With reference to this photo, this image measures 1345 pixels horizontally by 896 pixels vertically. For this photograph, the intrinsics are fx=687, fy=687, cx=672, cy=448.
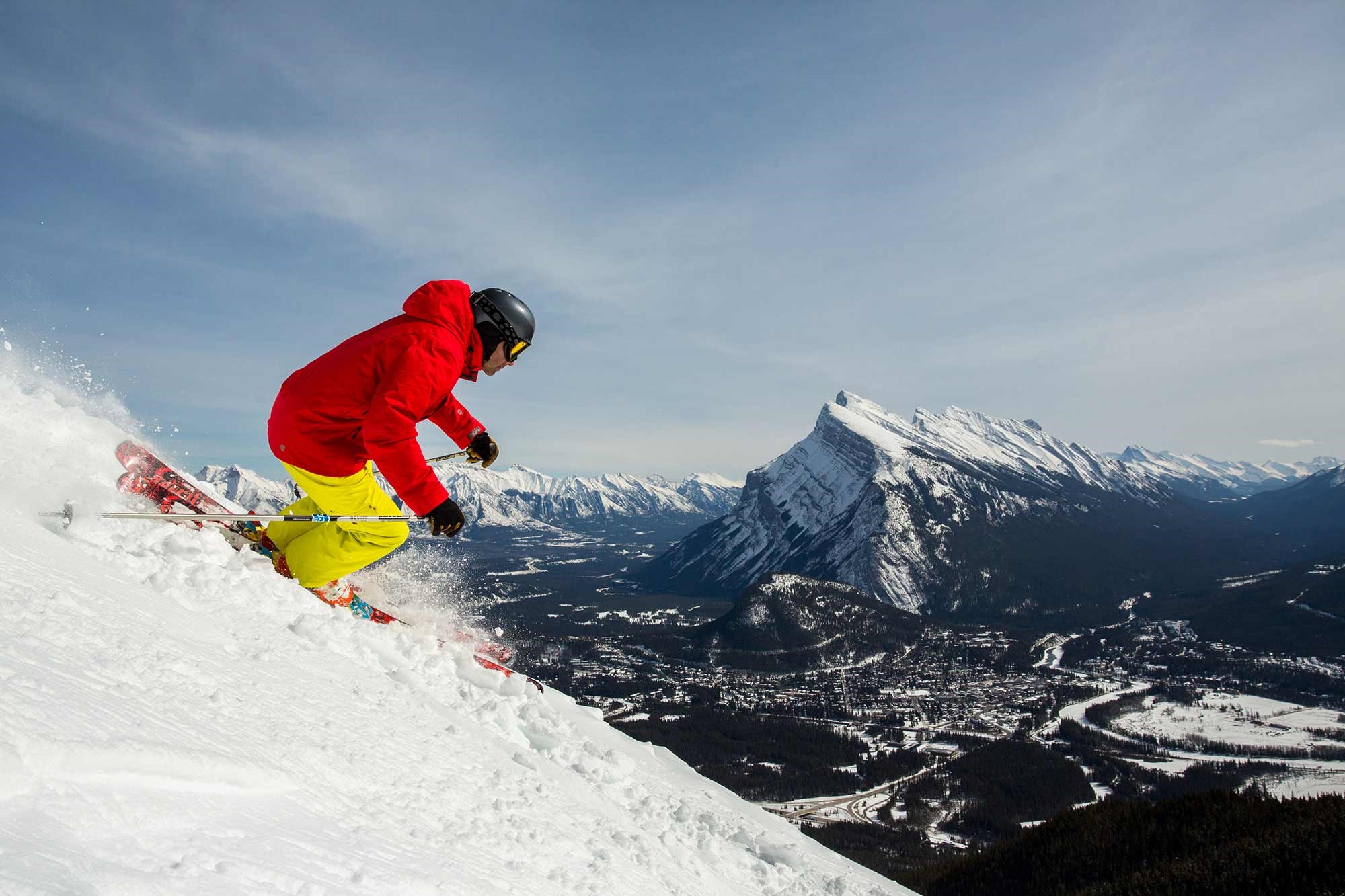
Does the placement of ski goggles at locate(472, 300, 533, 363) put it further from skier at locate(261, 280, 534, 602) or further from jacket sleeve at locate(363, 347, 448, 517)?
jacket sleeve at locate(363, 347, 448, 517)

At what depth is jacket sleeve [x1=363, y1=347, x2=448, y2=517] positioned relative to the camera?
6461 mm

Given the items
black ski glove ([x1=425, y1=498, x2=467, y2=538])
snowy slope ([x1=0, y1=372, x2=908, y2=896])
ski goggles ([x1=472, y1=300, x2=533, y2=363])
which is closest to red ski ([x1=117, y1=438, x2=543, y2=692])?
snowy slope ([x1=0, y1=372, x2=908, y2=896])

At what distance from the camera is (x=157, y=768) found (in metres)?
3.43

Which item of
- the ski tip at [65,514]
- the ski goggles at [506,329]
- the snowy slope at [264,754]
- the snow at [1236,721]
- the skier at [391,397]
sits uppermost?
the ski goggles at [506,329]

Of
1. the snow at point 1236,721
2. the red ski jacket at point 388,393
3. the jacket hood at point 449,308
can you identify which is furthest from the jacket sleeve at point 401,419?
the snow at point 1236,721

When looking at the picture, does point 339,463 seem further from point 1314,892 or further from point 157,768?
point 1314,892

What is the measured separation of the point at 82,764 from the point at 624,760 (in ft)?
22.5

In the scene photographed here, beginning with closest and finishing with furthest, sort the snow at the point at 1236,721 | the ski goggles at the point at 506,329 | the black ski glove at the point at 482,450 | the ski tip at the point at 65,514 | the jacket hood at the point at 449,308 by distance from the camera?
the jacket hood at the point at 449,308, the ski goggles at the point at 506,329, the ski tip at the point at 65,514, the black ski glove at the point at 482,450, the snow at the point at 1236,721

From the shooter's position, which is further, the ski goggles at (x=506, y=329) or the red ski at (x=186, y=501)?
the red ski at (x=186, y=501)

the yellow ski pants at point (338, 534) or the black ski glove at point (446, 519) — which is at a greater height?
the yellow ski pants at point (338, 534)

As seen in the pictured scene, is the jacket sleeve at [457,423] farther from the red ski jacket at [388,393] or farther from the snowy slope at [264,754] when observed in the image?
the snowy slope at [264,754]

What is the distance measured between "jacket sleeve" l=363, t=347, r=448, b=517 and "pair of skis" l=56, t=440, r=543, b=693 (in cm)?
220

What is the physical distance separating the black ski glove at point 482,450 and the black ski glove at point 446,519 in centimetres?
215

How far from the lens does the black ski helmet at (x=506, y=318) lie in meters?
7.34
